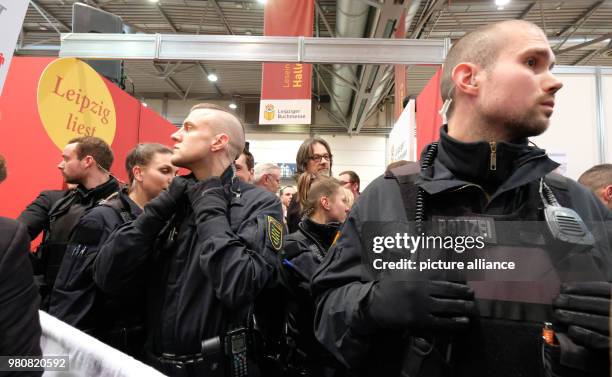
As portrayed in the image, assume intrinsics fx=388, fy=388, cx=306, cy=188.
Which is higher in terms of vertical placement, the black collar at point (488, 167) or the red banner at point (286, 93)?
the red banner at point (286, 93)

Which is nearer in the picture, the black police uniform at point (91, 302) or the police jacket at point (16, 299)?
the police jacket at point (16, 299)

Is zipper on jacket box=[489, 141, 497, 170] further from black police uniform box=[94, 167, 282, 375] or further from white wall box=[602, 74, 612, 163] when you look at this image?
white wall box=[602, 74, 612, 163]

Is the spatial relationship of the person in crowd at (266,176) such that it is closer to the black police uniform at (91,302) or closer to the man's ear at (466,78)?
the black police uniform at (91,302)

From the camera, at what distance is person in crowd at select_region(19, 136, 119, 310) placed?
7.34 ft

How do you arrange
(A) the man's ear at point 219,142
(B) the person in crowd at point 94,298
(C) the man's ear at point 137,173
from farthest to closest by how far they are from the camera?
(C) the man's ear at point 137,173 < (B) the person in crowd at point 94,298 < (A) the man's ear at point 219,142

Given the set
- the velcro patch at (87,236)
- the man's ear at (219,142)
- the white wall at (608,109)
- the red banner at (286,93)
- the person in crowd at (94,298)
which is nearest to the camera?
the man's ear at (219,142)

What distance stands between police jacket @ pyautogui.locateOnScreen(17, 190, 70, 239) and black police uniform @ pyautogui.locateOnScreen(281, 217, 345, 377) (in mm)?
1655

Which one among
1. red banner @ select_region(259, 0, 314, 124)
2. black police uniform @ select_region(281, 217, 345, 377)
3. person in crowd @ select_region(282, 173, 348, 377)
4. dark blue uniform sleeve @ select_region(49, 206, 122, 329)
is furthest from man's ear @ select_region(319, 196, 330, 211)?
red banner @ select_region(259, 0, 314, 124)

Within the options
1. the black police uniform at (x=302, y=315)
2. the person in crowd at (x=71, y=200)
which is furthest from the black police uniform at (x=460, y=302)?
the person in crowd at (x=71, y=200)

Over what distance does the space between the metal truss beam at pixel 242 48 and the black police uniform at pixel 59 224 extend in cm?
123

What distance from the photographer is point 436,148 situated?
113 centimetres

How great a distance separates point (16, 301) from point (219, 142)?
35.8 inches

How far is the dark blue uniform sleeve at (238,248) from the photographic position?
1.37 m

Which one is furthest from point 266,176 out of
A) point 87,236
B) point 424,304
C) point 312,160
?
point 424,304
